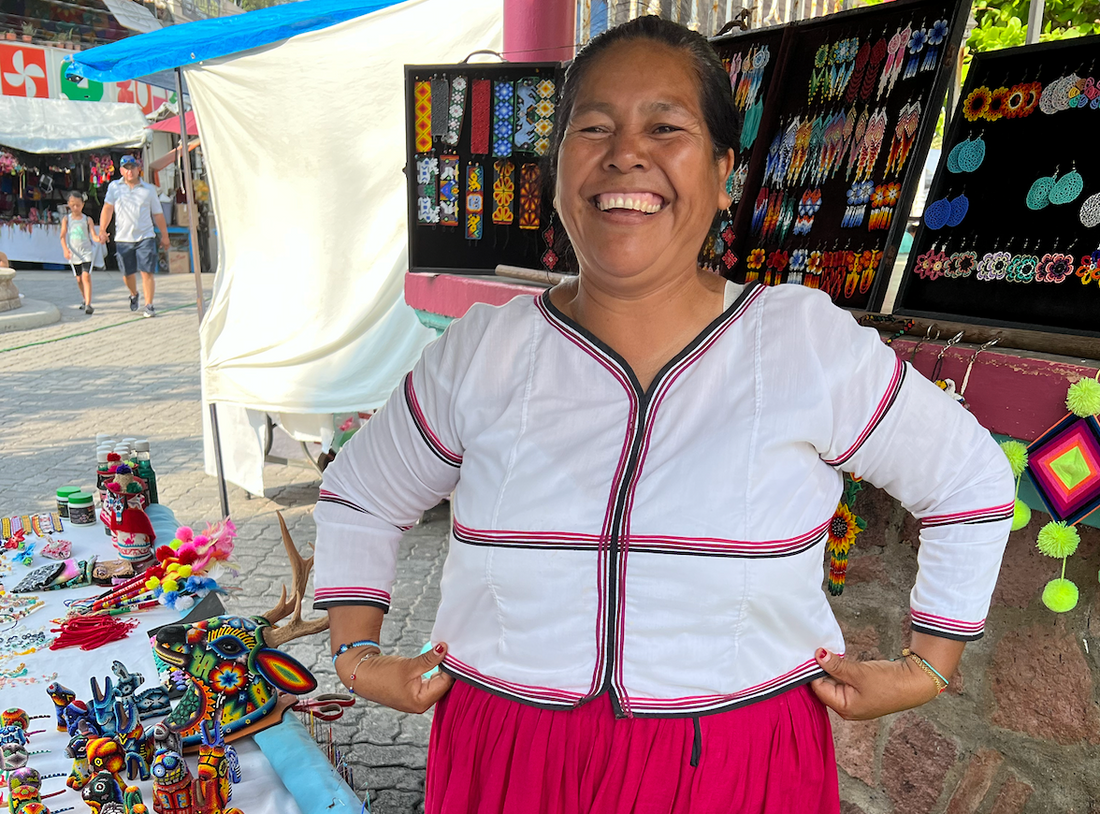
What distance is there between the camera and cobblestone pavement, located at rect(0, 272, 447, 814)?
2996 millimetres

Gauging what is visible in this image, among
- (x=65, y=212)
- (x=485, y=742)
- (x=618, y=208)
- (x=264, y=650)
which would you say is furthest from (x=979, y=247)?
(x=65, y=212)

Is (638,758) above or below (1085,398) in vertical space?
below

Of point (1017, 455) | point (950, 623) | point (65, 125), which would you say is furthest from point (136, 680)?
point (65, 125)

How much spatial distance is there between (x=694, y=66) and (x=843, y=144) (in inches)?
39.2

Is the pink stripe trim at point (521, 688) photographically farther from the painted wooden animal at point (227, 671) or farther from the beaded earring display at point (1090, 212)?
the beaded earring display at point (1090, 212)

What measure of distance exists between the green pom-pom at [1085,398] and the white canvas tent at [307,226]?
353 centimetres

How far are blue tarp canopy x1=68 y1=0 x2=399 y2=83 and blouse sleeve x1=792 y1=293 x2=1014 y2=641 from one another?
3.89m

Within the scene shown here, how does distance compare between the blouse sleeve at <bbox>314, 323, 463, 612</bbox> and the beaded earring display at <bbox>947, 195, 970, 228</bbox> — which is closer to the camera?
the blouse sleeve at <bbox>314, 323, 463, 612</bbox>

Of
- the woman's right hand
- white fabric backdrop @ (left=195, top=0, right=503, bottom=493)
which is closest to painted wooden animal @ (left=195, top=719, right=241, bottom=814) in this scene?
the woman's right hand

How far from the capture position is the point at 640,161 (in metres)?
1.17

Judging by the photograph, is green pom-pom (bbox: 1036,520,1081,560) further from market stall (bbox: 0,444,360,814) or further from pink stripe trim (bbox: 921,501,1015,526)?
market stall (bbox: 0,444,360,814)

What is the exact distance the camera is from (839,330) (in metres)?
1.15

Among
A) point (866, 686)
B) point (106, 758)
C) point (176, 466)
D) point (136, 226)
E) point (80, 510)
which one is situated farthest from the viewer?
point (136, 226)

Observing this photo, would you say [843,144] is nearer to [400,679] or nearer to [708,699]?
[708,699]
